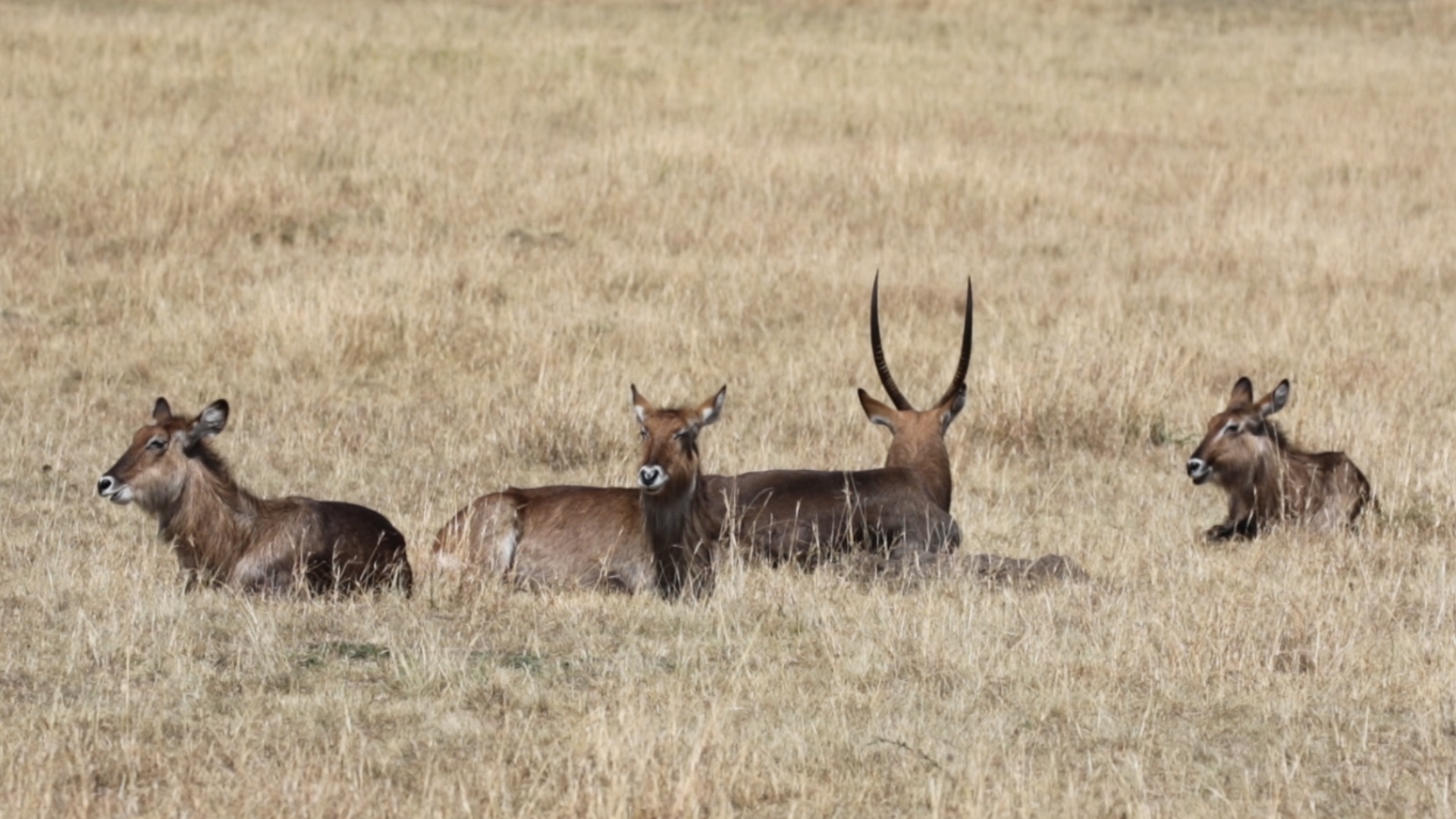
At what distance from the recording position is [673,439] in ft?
26.0

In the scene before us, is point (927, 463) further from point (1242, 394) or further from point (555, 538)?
point (555, 538)

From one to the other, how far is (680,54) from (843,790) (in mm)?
20342

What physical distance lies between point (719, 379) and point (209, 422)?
480 cm

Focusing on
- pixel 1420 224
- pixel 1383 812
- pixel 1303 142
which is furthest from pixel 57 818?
pixel 1303 142

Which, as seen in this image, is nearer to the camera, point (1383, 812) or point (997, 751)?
point (1383, 812)

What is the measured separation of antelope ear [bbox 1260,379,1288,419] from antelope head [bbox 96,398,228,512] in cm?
490

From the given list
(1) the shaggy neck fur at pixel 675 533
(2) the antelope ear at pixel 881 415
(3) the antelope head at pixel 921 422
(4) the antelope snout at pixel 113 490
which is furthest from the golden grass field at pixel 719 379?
(2) the antelope ear at pixel 881 415

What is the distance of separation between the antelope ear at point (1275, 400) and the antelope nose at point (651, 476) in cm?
350

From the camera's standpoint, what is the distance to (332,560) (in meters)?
7.65

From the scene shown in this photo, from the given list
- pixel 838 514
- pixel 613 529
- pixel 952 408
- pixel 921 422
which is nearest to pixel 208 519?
pixel 613 529

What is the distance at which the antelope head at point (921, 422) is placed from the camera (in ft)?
31.1

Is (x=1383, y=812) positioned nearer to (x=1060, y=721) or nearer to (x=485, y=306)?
(x=1060, y=721)

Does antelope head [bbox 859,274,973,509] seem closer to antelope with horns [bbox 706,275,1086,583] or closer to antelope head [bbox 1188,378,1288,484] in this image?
antelope with horns [bbox 706,275,1086,583]

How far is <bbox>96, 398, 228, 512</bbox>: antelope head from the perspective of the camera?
7809mm
